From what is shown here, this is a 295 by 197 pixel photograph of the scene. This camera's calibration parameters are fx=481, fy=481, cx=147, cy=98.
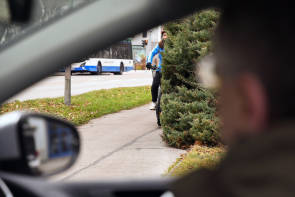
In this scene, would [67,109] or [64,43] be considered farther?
[67,109]

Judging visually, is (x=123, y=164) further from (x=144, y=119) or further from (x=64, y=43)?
(x=64, y=43)

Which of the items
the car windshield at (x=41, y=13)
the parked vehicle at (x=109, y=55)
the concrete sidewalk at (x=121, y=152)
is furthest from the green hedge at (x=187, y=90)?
Result: the car windshield at (x=41, y=13)

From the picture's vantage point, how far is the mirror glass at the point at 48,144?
4.65 ft

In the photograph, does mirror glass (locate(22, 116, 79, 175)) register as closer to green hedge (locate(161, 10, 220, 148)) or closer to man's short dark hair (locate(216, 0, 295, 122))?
man's short dark hair (locate(216, 0, 295, 122))

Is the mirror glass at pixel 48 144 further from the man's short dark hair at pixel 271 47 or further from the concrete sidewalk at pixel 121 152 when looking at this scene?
the concrete sidewalk at pixel 121 152

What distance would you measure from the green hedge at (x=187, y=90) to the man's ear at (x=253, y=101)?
16.8 feet

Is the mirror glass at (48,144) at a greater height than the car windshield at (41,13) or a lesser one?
lesser

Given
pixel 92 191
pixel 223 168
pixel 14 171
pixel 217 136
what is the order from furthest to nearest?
pixel 217 136 < pixel 92 191 < pixel 14 171 < pixel 223 168

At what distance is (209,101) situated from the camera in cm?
654

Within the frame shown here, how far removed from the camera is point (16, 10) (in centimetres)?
114

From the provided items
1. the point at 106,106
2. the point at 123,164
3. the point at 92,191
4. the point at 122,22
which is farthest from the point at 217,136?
the point at 106,106

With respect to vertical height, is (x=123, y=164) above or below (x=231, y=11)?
below

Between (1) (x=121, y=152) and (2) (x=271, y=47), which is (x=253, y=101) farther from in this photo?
(1) (x=121, y=152)

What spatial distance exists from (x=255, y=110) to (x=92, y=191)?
144 centimetres
